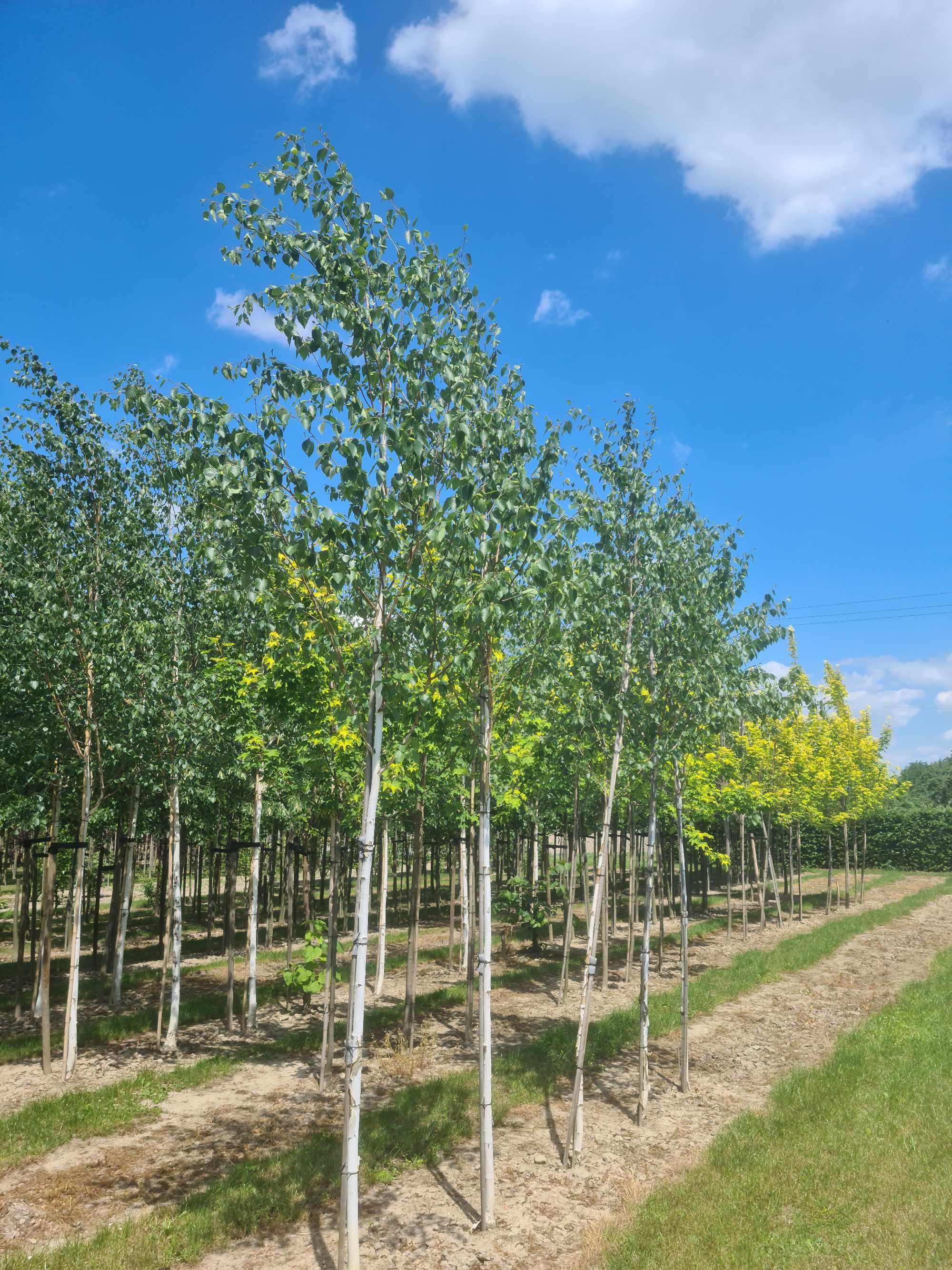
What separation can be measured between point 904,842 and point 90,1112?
60.7 m

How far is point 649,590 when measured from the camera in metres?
10.9

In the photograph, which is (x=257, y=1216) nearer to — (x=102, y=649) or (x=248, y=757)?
(x=248, y=757)

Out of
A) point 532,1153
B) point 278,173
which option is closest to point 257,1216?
point 532,1153

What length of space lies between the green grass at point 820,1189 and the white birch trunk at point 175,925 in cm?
893

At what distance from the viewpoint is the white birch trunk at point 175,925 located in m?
13.7

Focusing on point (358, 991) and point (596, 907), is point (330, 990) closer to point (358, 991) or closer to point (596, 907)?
point (596, 907)

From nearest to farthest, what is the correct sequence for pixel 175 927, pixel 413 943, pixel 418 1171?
pixel 418 1171, pixel 413 943, pixel 175 927

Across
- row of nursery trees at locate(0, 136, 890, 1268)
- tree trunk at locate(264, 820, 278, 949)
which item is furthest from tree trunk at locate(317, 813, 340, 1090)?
tree trunk at locate(264, 820, 278, 949)

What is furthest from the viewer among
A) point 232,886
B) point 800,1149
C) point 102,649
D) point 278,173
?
point 232,886

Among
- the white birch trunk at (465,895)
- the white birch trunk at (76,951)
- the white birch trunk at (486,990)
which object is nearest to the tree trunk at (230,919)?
the white birch trunk at (76,951)

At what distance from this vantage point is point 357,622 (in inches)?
319

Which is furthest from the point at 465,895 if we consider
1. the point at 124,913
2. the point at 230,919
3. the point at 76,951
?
the point at 76,951

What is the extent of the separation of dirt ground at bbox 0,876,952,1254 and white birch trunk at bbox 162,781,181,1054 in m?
0.41

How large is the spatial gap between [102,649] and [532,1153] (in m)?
9.57
